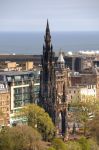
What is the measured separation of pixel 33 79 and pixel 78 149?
26.8 meters

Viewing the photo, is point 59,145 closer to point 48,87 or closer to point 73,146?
point 73,146

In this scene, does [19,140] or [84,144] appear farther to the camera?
[84,144]

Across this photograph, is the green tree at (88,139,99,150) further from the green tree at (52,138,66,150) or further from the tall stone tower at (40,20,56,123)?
the tall stone tower at (40,20,56,123)

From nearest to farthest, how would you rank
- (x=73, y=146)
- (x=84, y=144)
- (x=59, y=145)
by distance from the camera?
(x=59, y=145)
(x=73, y=146)
(x=84, y=144)

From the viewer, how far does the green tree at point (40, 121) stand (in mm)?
58844

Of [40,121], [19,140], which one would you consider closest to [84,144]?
[19,140]

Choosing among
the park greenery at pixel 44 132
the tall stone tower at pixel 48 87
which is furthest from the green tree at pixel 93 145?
the tall stone tower at pixel 48 87

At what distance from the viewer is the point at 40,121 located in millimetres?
59625

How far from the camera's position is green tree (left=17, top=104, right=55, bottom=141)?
58844 millimetres

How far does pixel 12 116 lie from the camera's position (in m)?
71.8

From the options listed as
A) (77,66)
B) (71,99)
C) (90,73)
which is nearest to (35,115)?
(71,99)

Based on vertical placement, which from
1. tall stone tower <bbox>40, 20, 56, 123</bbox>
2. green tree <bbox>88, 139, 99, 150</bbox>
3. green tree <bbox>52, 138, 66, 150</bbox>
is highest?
tall stone tower <bbox>40, 20, 56, 123</bbox>

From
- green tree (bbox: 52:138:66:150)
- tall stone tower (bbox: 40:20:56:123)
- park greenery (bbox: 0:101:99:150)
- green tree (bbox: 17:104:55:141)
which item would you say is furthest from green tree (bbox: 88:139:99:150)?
tall stone tower (bbox: 40:20:56:123)

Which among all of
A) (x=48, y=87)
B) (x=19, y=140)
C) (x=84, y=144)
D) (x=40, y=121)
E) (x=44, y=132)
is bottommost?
(x=44, y=132)
